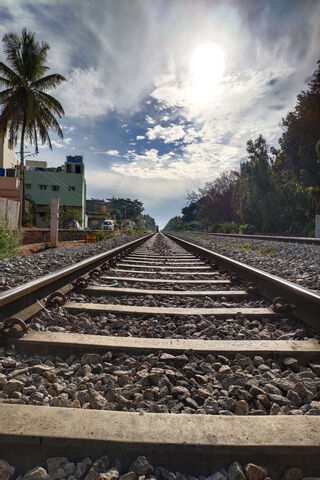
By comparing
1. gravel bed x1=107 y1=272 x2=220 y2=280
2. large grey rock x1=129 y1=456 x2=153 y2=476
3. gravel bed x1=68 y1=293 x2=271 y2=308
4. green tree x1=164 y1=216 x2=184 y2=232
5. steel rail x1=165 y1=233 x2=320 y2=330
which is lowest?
large grey rock x1=129 y1=456 x2=153 y2=476

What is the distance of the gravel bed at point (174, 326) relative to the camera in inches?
73.2

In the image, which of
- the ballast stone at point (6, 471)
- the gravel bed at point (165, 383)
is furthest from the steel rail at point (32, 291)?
the ballast stone at point (6, 471)

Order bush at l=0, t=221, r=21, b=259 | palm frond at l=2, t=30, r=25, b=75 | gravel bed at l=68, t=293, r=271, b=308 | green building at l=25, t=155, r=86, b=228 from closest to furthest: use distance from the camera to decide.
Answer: gravel bed at l=68, t=293, r=271, b=308
bush at l=0, t=221, r=21, b=259
palm frond at l=2, t=30, r=25, b=75
green building at l=25, t=155, r=86, b=228

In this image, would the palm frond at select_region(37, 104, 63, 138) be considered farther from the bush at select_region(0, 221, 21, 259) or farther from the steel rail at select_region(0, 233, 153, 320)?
the steel rail at select_region(0, 233, 153, 320)

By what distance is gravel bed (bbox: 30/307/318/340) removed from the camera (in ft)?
6.10

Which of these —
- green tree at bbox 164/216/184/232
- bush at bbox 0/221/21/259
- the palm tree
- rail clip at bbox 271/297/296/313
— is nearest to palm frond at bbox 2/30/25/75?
the palm tree

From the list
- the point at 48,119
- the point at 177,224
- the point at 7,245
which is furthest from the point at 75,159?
the point at 177,224

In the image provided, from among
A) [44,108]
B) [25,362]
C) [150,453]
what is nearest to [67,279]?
[25,362]

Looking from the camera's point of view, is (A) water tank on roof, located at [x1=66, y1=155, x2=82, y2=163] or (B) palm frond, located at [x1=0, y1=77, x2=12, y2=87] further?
(A) water tank on roof, located at [x1=66, y1=155, x2=82, y2=163]

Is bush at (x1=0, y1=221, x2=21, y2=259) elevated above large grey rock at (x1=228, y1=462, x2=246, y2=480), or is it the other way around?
bush at (x1=0, y1=221, x2=21, y2=259)

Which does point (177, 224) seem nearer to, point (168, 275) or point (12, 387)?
point (168, 275)

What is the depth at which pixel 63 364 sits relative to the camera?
4.83 feet

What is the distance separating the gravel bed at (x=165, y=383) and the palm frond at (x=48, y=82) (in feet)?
75.8

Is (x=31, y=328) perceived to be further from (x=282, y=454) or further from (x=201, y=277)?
(x=201, y=277)
